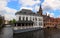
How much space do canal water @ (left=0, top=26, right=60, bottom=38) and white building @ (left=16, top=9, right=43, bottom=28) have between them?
0.64 feet

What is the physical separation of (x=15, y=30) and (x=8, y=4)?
643mm

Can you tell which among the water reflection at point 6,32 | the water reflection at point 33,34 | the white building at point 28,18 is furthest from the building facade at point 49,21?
the water reflection at point 6,32

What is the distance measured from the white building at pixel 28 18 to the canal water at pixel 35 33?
0.19 meters

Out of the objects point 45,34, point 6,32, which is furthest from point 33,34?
point 6,32

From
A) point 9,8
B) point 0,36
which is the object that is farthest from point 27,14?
point 0,36

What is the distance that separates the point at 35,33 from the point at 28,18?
1.41ft

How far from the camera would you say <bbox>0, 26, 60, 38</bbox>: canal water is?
144 inches

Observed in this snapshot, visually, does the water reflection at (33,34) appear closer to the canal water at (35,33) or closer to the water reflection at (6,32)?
the canal water at (35,33)

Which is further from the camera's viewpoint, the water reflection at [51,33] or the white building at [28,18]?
the water reflection at [51,33]

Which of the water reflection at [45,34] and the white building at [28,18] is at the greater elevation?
the white building at [28,18]

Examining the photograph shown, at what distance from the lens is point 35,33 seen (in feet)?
12.5

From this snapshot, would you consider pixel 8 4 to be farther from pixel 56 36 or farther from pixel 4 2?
pixel 56 36

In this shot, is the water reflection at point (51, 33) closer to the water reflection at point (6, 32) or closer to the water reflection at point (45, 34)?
the water reflection at point (45, 34)

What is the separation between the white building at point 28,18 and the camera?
3625 millimetres
